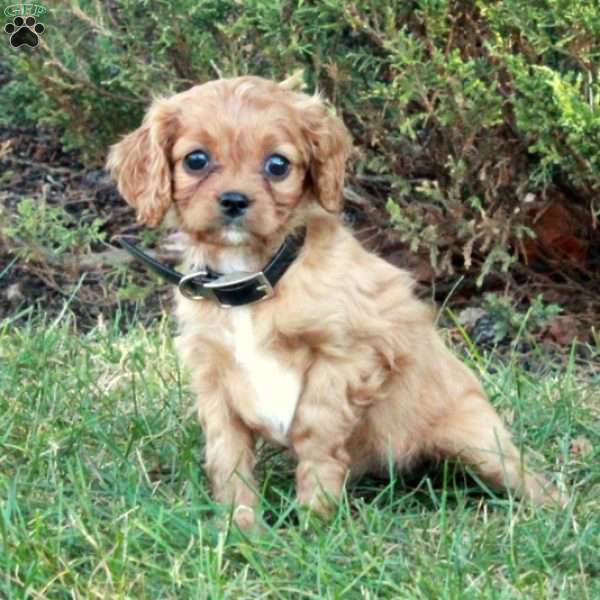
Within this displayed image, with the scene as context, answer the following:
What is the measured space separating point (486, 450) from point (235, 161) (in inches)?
47.0

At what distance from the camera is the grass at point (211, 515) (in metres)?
3.67

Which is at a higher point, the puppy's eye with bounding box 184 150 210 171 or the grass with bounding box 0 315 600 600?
the puppy's eye with bounding box 184 150 210 171

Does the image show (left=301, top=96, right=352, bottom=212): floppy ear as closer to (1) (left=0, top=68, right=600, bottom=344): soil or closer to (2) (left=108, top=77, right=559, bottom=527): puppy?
(2) (left=108, top=77, right=559, bottom=527): puppy

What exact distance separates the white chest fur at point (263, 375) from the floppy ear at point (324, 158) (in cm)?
41

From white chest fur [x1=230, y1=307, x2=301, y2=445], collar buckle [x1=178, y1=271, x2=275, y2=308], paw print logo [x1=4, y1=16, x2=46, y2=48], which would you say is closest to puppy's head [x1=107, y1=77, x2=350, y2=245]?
collar buckle [x1=178, y1=271, x2=275, y2=308]

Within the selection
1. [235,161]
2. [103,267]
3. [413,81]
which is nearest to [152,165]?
[235,161]

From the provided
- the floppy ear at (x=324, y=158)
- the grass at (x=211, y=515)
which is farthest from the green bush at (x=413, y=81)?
the floppy ear at (x=324, y=158)

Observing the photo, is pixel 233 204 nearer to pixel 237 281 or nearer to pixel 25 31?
pixel 237 281

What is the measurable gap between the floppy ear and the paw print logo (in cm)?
253

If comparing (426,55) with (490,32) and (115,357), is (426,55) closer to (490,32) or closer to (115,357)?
(490,32)

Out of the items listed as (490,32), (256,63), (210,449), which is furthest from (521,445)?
(256,63)

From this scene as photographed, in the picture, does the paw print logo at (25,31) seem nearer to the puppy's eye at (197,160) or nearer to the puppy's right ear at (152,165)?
the puppy's right ear at (152,165)

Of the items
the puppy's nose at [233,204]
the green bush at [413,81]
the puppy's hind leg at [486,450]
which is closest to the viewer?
the puppy's nose at [233,204]

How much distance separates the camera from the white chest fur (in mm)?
4188
